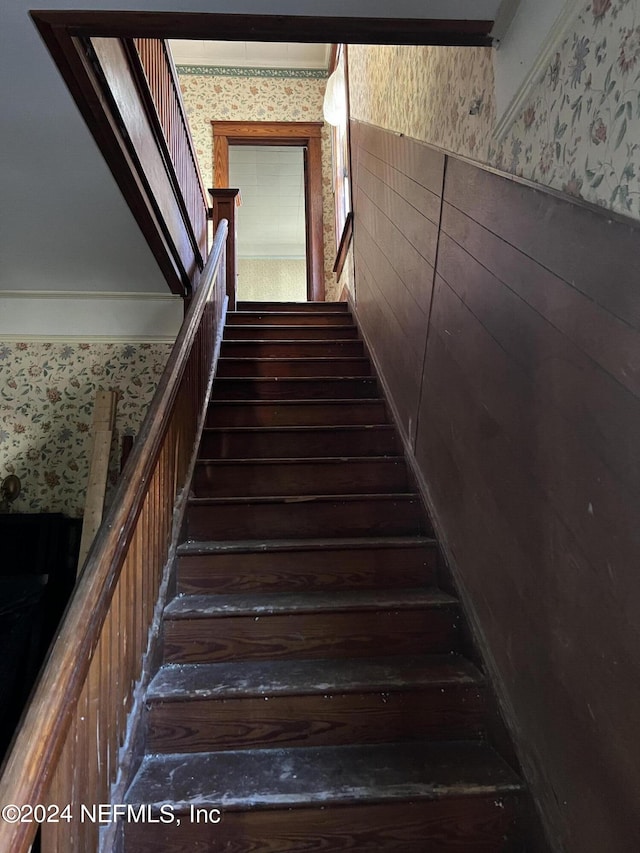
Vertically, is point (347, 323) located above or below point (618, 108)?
below

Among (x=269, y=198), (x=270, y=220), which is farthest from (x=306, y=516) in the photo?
(x=270, y=220)

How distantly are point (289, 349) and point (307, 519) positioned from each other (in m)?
1.55

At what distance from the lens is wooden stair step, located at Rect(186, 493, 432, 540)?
6.79ft

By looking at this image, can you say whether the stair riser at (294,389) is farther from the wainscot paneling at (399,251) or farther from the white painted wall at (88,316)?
the white painted wall at (88,316)

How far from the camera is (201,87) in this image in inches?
228

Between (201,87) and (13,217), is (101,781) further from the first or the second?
(201,87)

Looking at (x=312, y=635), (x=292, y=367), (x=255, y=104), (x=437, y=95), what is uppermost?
(x=255, y=104)

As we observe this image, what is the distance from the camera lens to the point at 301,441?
2582 mm

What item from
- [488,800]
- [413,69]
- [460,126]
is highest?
[413,69]

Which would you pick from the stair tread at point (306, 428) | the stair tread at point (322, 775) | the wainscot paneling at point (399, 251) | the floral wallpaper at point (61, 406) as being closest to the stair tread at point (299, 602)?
the stair tread at point (322, 775)

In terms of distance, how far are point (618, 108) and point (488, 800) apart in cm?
142

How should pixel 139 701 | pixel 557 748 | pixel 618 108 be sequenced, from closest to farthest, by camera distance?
pixel 618 108, pixel 557 748, pixel 139 701

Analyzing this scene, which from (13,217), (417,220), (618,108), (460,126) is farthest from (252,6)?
(13,217)

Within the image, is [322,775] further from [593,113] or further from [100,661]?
[593,113]
